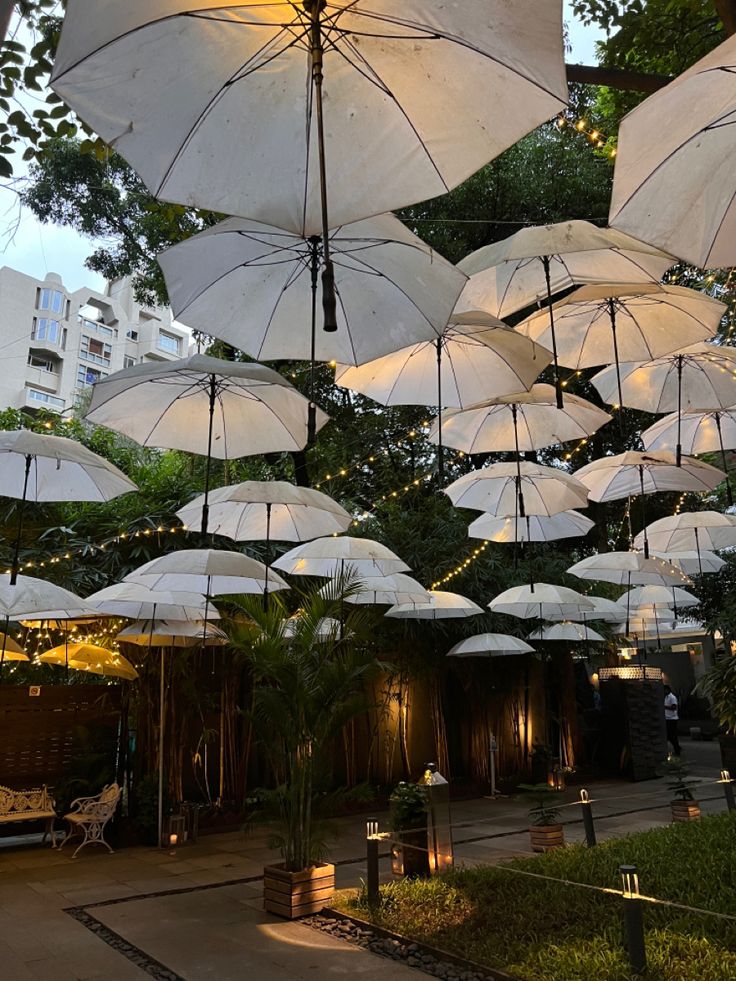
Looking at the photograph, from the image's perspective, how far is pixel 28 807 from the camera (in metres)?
8.91

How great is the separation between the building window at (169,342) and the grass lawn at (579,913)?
43.2 m

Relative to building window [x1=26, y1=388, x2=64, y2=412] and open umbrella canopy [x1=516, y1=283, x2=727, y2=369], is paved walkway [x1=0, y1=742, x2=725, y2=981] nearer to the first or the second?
open umbrella canopy [x1=516, y1=283, x2=727, y2=369]

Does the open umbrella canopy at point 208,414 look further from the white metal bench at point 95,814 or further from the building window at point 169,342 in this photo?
the building window at point 169,342

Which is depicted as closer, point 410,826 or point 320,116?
point 320,116

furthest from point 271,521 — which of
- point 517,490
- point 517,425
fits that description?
point 517,425

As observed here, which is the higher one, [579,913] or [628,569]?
[628,569]

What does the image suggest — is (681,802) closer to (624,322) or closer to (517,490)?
(517,490)

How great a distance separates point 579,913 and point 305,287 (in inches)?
183

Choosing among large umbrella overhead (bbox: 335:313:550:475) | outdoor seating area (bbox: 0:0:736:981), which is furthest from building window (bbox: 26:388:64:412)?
large umbrella overhead (bbox: 335:313:550:475)

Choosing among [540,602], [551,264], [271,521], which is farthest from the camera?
[540,602]

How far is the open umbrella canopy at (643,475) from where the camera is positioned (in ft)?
24.3

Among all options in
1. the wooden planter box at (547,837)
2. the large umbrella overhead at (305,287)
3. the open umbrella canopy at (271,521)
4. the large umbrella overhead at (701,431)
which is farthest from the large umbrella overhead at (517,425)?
the wooden planter box at (547,837)

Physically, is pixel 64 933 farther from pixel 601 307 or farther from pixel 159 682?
pixel 601 307

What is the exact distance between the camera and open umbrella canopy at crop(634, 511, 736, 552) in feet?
29.0
